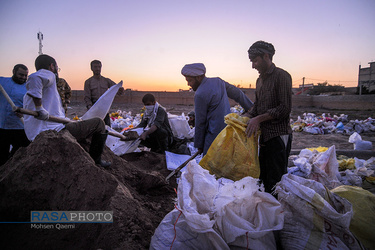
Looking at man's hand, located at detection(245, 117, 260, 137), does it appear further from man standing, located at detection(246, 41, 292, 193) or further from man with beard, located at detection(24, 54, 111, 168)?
man with beard, located at detection(24, 54, 111, 168)

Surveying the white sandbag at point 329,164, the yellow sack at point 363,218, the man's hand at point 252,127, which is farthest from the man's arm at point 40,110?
the white sandbag at point 329,164

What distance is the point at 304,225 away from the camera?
127 cm

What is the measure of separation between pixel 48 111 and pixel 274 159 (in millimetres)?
2420

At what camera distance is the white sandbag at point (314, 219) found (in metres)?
1.19

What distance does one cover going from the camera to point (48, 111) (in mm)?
2574

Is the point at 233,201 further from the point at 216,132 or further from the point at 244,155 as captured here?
the point at 216,132

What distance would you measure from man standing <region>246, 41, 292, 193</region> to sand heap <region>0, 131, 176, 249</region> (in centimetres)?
108

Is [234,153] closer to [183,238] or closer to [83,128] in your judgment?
[183,238]

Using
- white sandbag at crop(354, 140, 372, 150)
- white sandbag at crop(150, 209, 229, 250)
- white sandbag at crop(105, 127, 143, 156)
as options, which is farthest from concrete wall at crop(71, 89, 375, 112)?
white sandbag at crop(150, 209, 229, 250)

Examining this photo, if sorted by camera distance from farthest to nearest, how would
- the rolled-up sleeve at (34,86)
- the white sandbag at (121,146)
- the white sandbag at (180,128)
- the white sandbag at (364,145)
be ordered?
the white sandbag at (180,128)
the white sandbag at (364,145)
the white sandbag at (121,146)
the rolled-up sleeve at (34,86)

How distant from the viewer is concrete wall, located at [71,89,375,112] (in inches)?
607

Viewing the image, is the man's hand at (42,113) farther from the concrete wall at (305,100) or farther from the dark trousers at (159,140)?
the concrete wall at (305,100)

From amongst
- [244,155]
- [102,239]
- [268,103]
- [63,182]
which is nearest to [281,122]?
[268,103]

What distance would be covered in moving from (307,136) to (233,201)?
7278 mm
